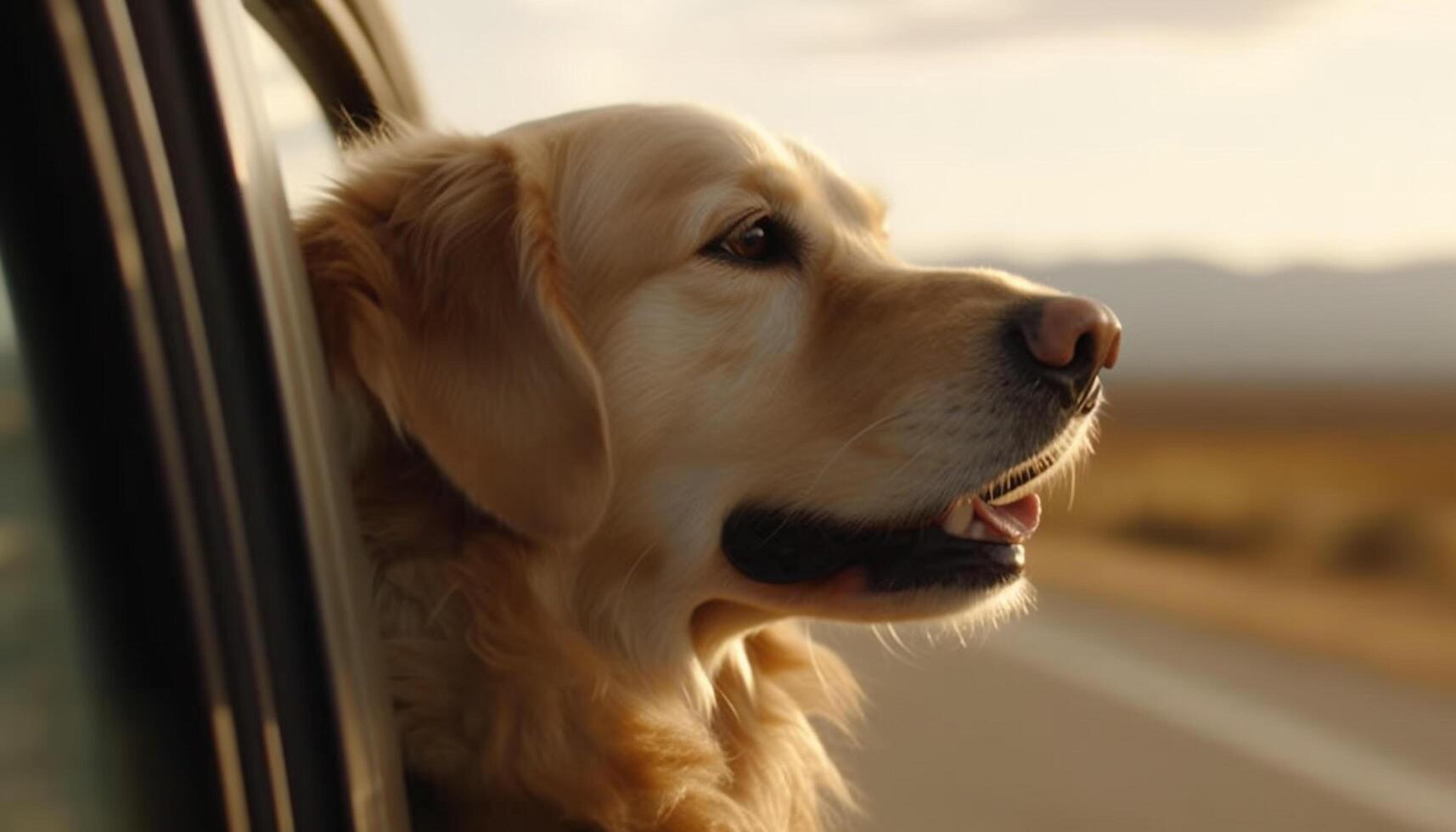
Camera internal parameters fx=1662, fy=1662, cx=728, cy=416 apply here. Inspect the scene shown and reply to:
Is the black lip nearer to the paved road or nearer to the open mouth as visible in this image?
the open mouth

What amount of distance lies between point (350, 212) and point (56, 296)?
122 centimetres

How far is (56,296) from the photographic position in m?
1.42

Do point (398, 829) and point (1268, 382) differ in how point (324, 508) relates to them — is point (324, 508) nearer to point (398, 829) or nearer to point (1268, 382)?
point (398, 829)

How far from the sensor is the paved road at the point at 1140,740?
238 inches

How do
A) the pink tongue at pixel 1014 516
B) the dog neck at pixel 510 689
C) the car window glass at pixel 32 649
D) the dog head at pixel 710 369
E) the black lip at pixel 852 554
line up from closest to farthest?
the car window glass at pixel 32 649 → the dog neck at pixel 510 689 → the dog head at pixel 710 369 → the black lip at pixel 852 554 → the pink tongue at pixel 1014 516

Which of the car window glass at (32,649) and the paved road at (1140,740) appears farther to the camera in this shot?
the paved road at (1140,740)

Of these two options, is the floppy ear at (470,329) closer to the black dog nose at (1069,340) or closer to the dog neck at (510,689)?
the dog neck at (510,689)

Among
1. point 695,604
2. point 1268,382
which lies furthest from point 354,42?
point 1268,382

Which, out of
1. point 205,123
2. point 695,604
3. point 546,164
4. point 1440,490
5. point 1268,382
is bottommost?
point 1268,382

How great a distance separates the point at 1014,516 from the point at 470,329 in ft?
3.23

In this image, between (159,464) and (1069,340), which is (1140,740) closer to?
(1069,340)

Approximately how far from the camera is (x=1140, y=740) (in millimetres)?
7199

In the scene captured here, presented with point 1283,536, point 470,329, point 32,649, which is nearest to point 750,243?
point 470,329

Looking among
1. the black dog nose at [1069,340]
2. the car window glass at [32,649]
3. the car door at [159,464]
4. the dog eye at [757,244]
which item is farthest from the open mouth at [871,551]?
the car window glass at [32,649]
